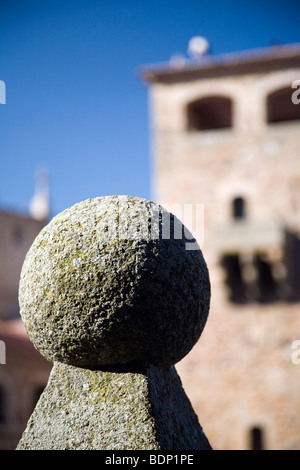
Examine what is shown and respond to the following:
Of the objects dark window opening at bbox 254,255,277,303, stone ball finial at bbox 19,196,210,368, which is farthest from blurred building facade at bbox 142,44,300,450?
stone ball finial at bbox 19,196,210,368

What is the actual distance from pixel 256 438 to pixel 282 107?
888 cm

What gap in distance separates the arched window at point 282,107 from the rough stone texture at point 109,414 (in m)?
14.9

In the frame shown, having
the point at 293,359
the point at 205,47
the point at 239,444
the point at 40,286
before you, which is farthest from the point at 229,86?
the point at 40,286

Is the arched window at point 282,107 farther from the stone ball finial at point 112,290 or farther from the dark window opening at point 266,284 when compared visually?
the stone ball finial at point 112,290

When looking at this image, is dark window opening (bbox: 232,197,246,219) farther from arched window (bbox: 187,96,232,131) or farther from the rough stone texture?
the rough stone texture

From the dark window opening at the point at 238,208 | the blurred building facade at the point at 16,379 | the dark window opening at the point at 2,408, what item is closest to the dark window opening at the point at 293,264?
the dark window opening at the point at 238,208

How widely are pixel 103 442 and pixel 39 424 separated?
345 millimetres

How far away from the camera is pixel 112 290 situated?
289 centimetres

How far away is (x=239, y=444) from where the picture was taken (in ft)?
49.3

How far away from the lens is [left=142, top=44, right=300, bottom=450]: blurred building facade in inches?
595

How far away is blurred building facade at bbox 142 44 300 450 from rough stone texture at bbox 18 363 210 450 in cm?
1209

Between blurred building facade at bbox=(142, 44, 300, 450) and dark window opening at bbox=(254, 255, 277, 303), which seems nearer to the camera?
blurred building facade at bbox=(142, 44, 300, 450)

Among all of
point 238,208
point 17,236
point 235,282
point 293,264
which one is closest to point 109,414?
point 235,282

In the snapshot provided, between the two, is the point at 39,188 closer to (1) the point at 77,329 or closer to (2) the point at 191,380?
(2) the point at 191,380
